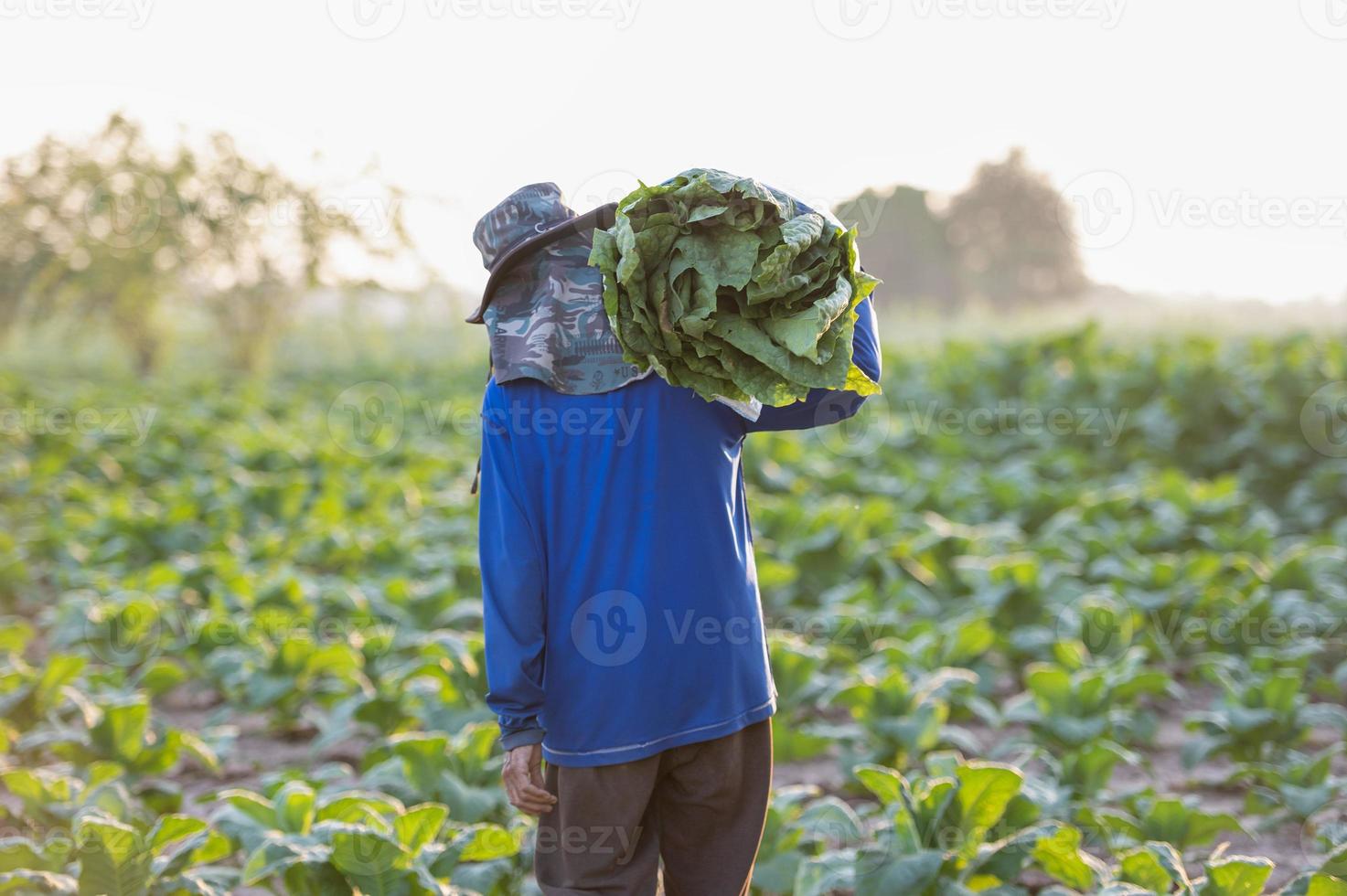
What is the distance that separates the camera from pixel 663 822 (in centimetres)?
230

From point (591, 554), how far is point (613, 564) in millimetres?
46

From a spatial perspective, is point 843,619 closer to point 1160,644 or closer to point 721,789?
point 1160,644

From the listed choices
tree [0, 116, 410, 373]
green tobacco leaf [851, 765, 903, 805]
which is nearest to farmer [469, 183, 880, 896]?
green tobacco leaf [851, 765, 903, 805]

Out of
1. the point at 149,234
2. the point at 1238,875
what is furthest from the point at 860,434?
the point at 149,234

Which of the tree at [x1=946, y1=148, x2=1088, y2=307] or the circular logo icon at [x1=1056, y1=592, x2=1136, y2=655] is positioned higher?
the tree at [x1=946, y1=148, x2=1088, y2=307]

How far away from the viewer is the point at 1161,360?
418 inches

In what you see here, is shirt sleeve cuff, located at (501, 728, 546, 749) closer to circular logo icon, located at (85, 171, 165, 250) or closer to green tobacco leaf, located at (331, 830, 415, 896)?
green tobacco leaf, located at (331, 830, 415, 896)

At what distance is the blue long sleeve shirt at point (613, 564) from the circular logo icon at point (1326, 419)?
27.4 feet

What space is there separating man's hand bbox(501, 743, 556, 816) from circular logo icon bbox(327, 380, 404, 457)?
28.0 ft

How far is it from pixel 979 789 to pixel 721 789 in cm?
114

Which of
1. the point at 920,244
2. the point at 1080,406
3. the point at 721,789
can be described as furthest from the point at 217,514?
the point at 920,244

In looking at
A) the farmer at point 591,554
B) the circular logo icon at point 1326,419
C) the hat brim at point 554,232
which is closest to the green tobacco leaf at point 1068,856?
the farmer at point 591,554

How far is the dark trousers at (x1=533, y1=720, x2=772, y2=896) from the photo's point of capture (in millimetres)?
2146

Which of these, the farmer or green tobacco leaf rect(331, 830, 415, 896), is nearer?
the farmer
